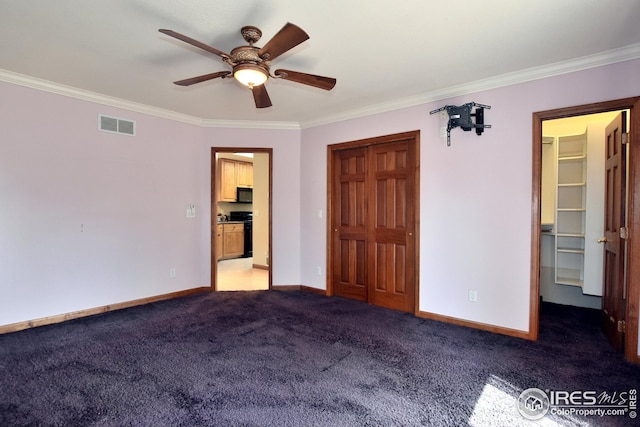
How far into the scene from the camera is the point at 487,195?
317cm

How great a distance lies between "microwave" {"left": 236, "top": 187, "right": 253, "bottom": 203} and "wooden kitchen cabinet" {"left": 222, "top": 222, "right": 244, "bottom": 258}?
0.68 m

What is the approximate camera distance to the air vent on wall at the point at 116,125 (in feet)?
12.1

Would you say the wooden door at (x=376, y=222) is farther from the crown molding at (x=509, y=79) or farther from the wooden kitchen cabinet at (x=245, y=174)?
the wooden kitchen cabinet at (x=245, y=174)

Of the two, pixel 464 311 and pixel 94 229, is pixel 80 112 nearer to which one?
pixel 94 229

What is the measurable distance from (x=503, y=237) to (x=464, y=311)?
87 cm

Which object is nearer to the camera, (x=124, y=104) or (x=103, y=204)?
(x=103, y=204)

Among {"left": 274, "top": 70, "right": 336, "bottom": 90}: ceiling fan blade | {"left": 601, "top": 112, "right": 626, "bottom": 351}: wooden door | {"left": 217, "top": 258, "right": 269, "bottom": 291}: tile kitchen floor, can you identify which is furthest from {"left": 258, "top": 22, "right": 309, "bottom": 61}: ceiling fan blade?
{"left": 217, "top": 258, "right": 269, "bottom": 291}: tile kitchen floor

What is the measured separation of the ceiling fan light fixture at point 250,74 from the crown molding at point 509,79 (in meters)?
1.97

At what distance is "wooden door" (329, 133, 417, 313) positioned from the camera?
12.4 ft

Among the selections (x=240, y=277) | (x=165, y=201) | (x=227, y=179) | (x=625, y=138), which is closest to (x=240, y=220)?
(x=227, y=179)

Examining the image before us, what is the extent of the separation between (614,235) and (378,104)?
2.68 m

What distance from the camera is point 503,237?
309 centimetres

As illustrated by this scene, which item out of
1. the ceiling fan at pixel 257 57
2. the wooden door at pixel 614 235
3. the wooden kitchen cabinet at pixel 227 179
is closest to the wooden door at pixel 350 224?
the ceiling fan at pixel 257 57

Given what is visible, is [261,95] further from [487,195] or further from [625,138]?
[625,138]
